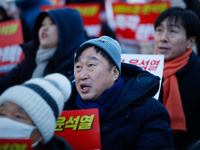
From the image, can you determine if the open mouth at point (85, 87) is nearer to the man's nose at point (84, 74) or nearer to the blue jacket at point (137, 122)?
the man's nose at point (84, 74)

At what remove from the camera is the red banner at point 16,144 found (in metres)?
1.66

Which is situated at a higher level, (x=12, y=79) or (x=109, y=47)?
(x=109, y=47)

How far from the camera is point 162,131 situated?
223 cm

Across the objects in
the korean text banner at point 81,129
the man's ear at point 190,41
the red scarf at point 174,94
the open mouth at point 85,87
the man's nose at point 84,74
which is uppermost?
the man's nose at point 84,74

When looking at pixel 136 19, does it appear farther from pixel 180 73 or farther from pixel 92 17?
pixel 180 73

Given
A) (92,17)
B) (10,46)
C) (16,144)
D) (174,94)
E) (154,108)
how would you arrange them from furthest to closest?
(92,17) < (10,46) < (174,94) < (154,108) < (16,144)

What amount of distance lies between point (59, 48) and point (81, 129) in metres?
2.03

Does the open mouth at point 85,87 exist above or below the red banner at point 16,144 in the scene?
below

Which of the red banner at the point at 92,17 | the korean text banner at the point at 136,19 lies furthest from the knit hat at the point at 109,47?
the red banner at the point at 92,17

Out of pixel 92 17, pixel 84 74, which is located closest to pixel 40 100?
pixel 84 74

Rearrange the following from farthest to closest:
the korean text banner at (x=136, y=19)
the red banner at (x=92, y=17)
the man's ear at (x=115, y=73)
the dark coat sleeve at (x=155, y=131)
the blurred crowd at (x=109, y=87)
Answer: the red banner at (x=92, y=17), the korean text banner at (x=136, y=19), the man's ear at (x=115, y=73), the dark coat sleeve at (x=155, y=131), the blurred crowd at (x=109, y=87)

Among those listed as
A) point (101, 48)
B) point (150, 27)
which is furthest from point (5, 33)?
point (101, 48)

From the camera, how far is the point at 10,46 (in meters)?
5.06

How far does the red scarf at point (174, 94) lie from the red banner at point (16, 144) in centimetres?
193
